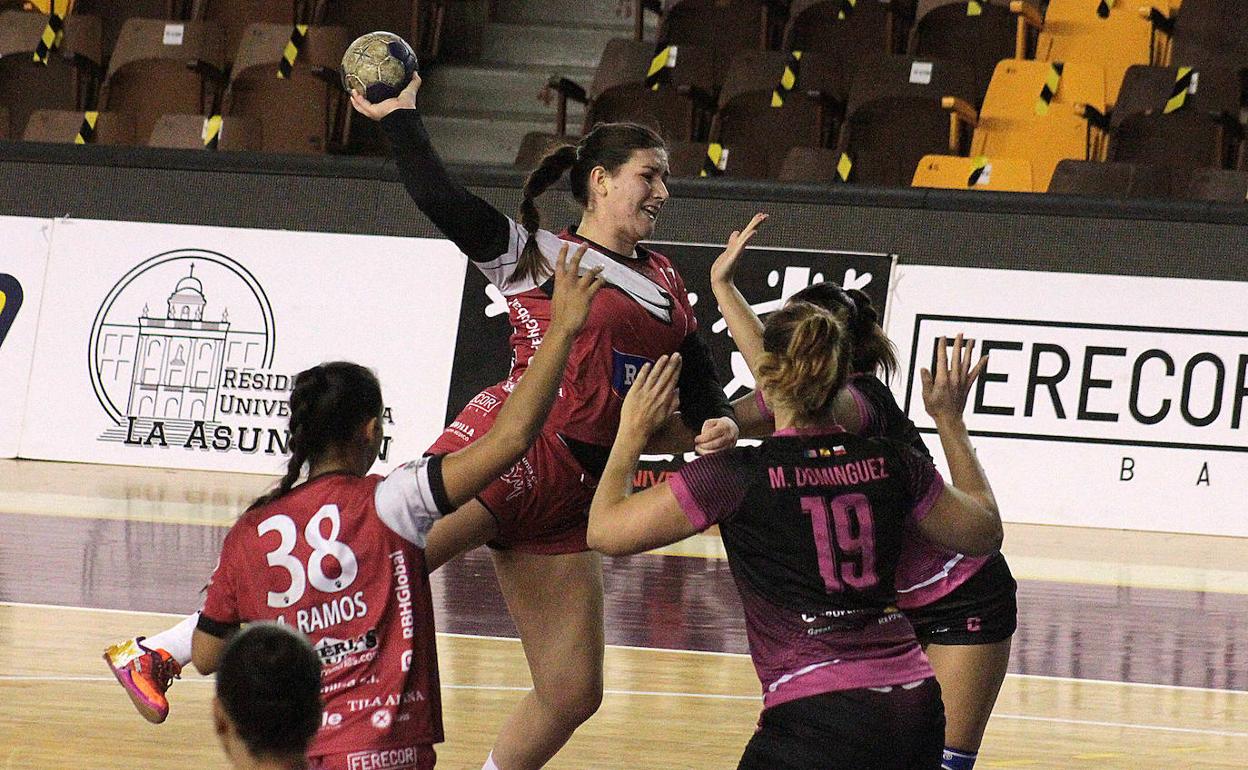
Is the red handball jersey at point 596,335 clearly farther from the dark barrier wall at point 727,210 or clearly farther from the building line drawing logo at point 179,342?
the building line drawing logo at point 179,342

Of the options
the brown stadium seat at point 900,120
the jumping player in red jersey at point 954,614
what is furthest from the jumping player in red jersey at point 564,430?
the brown stadium seat at point 900,120

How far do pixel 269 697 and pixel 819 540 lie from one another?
1.17 metres

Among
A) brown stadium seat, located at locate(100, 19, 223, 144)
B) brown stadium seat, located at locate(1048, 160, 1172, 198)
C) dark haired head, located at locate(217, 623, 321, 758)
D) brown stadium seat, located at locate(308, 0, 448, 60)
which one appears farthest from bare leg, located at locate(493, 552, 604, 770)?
brown stadium seat, located at locate(308, 0, 448, 60)

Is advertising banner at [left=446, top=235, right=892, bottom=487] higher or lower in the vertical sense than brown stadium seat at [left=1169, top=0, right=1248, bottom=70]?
lower

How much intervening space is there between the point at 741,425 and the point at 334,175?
709 cm

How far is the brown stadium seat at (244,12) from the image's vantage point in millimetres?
13859

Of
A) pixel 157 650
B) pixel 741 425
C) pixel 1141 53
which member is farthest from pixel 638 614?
pixel 1141 53

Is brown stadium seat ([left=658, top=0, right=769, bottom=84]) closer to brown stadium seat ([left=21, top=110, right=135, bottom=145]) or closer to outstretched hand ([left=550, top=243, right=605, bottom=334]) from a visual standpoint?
brown stadium seat ([left=21, top=110, right=135, bottom=145])

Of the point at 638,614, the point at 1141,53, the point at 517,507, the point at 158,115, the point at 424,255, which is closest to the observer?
the point at 517,507

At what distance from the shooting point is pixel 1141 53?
12.2 metres

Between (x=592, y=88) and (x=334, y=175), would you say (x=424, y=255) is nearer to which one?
(x=334, y=175)

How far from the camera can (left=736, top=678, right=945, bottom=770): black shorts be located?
3199 millimetres

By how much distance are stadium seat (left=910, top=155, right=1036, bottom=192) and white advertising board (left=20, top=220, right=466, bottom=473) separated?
3064mm

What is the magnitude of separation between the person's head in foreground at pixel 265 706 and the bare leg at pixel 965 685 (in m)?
2.17
